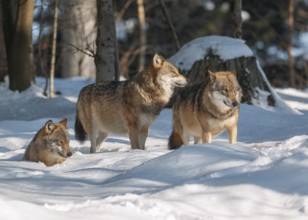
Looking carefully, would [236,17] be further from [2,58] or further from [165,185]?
[165,185]

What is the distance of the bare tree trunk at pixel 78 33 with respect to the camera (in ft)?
67.6

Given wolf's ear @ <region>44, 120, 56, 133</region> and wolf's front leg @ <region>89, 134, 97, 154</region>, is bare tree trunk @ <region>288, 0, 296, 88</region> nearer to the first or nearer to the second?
wolf's front leg @ <region>89, 134, 97, 154</region>

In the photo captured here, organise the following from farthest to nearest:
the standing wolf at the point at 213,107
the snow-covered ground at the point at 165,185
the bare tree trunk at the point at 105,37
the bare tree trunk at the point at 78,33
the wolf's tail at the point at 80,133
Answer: the bare tree trunk at the point at 78,33 → the bare tree trunk at the point at 105,37 → the wolf's tail at the point at 80,133 → the standing wolf at the point at 213,107 → the snow-covered ground at the point at 165,185

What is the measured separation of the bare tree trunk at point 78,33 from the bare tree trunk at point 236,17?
5.33m

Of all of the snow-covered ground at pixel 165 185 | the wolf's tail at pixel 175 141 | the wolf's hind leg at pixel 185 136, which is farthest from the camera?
the wolf's tail at pixel 175 141

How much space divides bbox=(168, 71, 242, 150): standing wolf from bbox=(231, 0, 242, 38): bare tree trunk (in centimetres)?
648

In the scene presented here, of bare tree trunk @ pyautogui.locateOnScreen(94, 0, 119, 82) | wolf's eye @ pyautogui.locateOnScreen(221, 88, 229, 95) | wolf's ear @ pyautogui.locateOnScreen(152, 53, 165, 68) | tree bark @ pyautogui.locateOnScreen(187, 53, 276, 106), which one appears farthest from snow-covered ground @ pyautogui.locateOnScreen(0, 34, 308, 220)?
tree bark @ pyautogui.locateOnScreen(187, 53, 276, 106)

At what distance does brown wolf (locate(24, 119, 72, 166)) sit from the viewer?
8617 mm

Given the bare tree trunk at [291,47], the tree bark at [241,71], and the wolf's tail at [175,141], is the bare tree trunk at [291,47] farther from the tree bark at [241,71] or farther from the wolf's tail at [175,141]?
the wolf's tail at [175,141]

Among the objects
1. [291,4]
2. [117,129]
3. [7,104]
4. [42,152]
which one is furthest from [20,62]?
[291,4]

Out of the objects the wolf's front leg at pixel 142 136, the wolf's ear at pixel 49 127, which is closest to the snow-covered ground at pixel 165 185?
the wolf's ear at pixel 49 127

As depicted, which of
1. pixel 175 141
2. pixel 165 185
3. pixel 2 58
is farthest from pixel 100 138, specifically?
pixel 2 58

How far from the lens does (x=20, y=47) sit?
53.4ft

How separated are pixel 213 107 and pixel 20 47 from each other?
859 cm
